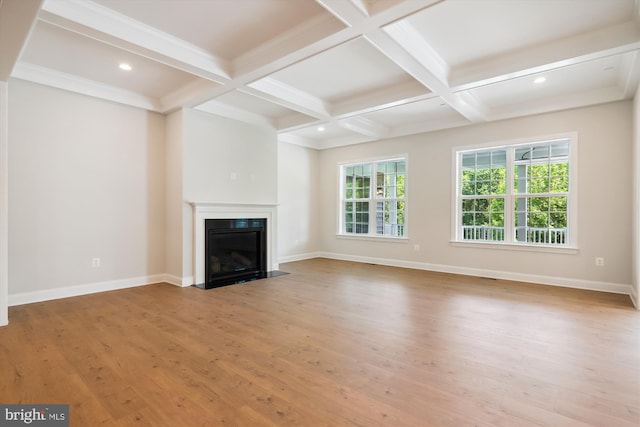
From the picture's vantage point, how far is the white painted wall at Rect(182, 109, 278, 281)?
4867 mm

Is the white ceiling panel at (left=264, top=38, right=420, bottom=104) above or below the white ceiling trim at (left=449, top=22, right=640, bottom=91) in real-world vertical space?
above

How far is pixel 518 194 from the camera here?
210 inches

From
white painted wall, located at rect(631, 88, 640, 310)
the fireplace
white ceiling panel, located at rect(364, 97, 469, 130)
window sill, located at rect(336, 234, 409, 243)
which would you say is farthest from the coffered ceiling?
window sill, located at rect(336, 234, 409, 243)

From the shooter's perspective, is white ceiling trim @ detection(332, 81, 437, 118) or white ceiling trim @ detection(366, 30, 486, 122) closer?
white ceiling trim @ detection(366, 30, 486, 122)

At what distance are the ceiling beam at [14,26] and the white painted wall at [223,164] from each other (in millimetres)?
2142

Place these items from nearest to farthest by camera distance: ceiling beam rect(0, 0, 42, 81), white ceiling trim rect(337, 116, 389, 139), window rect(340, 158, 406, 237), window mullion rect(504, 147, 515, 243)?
1. ceiling beam rect(0, 0, 42, 81)
2. window mullion rect(504, 147, 515, 243)
3. white ceiling trim rect(337, 116, 389, 139)
4. window rect(340, 158, 406, 237)

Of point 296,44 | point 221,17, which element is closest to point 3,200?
point 221,17

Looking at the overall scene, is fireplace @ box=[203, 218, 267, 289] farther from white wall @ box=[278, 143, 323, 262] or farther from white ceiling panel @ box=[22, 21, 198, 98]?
white ceiling panel @ box=[22, 21, 198, 98]

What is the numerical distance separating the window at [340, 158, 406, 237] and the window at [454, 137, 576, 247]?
3.96ft

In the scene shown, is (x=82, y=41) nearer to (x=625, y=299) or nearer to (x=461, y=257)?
(x=461, y=257)

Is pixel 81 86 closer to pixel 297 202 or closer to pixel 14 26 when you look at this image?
pixel 14 26

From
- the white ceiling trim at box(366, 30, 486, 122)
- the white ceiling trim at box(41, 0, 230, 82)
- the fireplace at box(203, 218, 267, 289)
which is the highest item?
the white ceiling trim at box(41, 0, 230, 82)

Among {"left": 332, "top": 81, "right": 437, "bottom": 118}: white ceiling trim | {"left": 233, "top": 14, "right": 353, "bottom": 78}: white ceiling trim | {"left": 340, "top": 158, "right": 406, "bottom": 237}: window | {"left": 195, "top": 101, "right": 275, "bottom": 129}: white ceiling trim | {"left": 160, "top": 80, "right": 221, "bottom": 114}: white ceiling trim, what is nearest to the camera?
{"left": 233, "top": 14, "right": 353, "bottom": 78}: white ceiling trim

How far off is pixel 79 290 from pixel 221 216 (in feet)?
6.74
